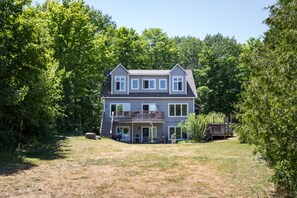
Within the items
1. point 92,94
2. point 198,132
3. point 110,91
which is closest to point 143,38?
point 92,94

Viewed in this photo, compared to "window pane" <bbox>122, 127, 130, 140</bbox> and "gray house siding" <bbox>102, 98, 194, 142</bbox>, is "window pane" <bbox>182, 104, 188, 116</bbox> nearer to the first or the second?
"gray house siding" <bbox>102, 98, 194, 142</bbox>

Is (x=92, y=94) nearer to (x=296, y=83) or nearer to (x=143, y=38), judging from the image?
(x=143, y=38)

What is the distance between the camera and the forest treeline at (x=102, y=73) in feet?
23.0

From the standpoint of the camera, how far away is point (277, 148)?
7.24m

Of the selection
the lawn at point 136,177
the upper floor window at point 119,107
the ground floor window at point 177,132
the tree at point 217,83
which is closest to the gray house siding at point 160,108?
the upper floor window at point 119,107

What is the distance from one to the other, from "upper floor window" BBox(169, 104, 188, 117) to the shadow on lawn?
14.9 m

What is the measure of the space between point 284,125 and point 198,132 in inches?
850

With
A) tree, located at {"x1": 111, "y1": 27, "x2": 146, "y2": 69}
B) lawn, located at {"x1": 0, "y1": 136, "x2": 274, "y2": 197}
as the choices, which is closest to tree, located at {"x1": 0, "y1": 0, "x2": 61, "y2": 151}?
lawn, located at {"x1": 0, "y1": 136, "x2": 274, "y2": 197}

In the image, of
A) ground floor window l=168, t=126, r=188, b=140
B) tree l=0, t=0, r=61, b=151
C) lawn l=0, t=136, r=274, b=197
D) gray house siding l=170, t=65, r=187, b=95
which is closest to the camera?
lawn l=0, t=136, r=274, b=197

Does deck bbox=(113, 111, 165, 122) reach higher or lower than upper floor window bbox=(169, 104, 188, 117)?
lower

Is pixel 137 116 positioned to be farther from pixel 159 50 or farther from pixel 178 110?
pixel 159 50

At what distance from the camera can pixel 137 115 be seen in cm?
3206

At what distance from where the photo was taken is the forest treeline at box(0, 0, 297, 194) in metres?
7.02

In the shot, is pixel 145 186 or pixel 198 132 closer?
pixel 145 186
